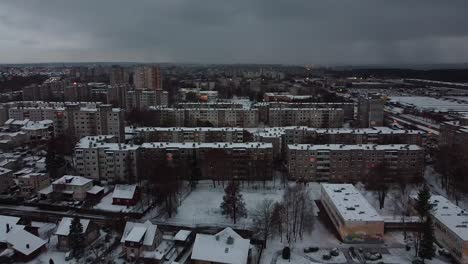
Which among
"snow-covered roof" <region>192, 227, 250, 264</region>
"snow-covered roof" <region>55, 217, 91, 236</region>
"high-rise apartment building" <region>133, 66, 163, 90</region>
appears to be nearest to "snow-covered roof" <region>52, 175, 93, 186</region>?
"snow-covered roof" <region>55, 217, 91, 236</region>

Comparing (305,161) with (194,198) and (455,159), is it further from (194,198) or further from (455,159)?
(455,159)

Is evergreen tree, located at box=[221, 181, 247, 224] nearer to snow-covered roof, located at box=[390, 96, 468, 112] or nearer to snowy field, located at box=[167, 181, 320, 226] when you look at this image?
snowy field, located at box=[167, 181, 320, 226]

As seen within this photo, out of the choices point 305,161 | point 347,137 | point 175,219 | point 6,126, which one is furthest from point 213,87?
point 175,219

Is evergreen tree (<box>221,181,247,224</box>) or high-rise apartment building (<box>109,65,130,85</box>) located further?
high-rise apartment building (<box>109,65,130,85</box>)

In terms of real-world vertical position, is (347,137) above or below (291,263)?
above

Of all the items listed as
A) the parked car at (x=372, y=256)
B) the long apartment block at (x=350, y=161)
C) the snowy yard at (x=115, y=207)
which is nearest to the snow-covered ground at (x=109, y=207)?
the snowy yard at (x=115, y=207)

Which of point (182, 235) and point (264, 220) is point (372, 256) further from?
point (182, 235)

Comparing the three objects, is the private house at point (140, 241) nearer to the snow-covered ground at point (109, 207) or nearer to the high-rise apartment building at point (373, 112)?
the snow-covered ground at point (109, 207)

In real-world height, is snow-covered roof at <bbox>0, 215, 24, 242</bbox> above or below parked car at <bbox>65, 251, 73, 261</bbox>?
above
